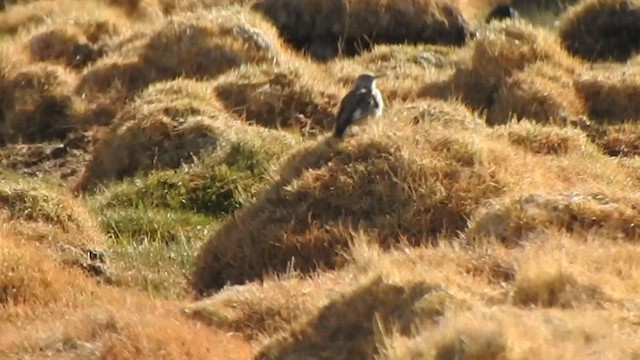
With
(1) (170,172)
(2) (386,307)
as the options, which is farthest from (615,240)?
(1) (170,172)

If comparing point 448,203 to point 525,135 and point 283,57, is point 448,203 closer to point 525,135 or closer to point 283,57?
point 525,135

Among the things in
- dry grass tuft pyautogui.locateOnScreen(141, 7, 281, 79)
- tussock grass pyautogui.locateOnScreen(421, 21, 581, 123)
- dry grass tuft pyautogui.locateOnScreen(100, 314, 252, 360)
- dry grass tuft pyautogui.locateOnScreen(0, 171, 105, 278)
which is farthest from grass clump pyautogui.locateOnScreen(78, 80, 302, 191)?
dry grass tuft pyautogui.locateOnScreen(100, 314, 252, 360)

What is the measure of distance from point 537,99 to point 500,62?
113cm

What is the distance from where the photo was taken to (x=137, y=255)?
1274 cm

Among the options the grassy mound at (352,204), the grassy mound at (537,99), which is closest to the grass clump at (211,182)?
the grassy mound at (352,204)

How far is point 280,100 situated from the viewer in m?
16.8

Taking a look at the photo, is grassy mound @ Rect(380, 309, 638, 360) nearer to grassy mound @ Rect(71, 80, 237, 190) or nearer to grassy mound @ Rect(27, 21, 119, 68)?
grassy mound @ Rect(71, 80, 237, 190)

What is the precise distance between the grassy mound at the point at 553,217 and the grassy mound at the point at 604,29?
9.58 m

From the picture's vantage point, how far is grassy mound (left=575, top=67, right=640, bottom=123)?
15992mm

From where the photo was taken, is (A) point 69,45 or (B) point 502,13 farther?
(B) point 502,13

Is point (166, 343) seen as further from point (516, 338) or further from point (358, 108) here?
point (358, 108)

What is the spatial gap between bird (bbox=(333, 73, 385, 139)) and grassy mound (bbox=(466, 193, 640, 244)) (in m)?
2.54

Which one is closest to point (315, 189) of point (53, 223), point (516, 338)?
point (53, 223)

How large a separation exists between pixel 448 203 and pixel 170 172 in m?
4.88
